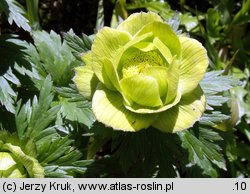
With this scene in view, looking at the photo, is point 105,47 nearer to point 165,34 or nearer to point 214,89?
point 165,34

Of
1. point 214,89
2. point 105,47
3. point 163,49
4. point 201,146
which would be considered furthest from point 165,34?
point 201,146

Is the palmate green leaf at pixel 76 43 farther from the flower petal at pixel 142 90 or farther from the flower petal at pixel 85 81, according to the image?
the flower petal at pixel 142 90

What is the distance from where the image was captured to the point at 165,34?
3.80 feet

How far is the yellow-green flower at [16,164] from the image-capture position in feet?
4.09

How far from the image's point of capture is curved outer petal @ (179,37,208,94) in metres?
1.16

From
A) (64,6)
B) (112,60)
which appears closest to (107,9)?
(64,6)

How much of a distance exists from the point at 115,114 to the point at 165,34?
0.24 meters

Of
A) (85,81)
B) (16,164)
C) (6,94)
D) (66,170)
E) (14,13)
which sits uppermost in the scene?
(14,13)

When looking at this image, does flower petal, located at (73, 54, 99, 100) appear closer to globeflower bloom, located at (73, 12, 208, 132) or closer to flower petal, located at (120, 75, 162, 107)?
globeflower bloom, located at (73, 12, 208, 132)

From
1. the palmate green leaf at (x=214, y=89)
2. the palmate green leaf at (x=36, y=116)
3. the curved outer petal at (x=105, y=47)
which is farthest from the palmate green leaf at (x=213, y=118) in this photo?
the palmate green leaf at (x=36, y=116)

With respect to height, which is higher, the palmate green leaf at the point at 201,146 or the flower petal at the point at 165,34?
the flower petal at the point at 165,34

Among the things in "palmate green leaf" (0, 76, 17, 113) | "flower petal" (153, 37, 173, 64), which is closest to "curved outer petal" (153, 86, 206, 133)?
"flower petal" (153, 37, 173, 64)

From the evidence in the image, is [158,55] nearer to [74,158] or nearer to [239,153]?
[74,158]
